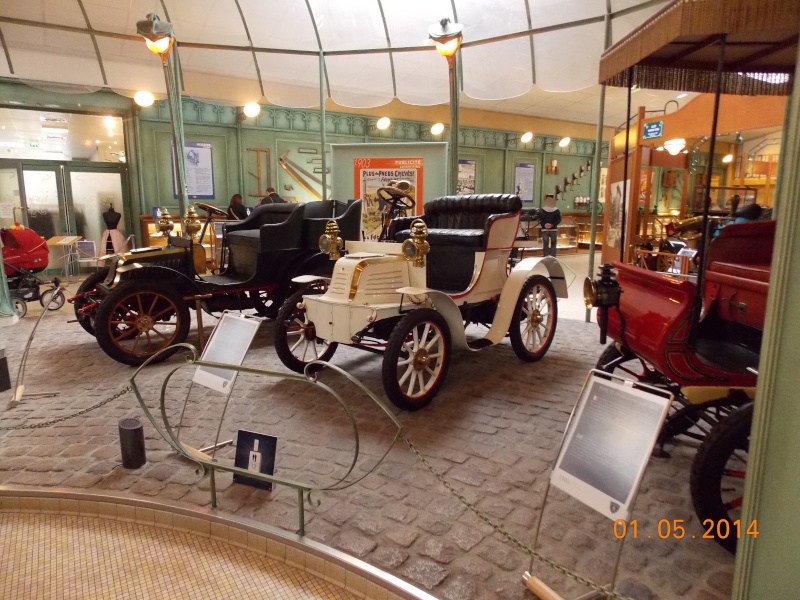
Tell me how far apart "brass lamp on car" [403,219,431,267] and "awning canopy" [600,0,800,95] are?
133cm

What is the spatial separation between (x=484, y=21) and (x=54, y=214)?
7.98 metres

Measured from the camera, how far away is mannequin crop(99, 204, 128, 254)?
30.1 ft

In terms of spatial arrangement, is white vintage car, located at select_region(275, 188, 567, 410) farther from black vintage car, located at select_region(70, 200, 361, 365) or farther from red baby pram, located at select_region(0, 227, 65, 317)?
red baby pram, located at select_region(0, 227, 65, 317)

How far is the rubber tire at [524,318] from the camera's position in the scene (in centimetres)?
414

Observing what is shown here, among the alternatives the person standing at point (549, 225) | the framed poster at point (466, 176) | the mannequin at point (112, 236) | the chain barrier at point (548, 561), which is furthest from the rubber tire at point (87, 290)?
the framed poster at point (466, 176)

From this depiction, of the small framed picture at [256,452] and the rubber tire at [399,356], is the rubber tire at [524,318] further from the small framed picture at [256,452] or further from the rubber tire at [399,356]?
the small framed picture at [256,452]

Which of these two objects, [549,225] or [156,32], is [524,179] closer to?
[549,225]

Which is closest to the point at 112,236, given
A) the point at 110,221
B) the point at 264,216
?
the point at 110,221

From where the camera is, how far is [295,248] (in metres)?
5.02

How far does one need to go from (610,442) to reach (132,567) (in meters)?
1.77

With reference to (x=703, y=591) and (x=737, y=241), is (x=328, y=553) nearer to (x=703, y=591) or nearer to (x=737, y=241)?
(x=703, y=591)

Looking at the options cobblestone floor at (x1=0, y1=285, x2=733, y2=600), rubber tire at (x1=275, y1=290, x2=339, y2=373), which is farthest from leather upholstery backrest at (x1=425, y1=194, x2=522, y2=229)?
rubber tire at (x1=275, y1=290, x2=339, y2=373)

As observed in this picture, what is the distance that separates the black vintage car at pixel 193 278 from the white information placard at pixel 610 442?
3.50 m
